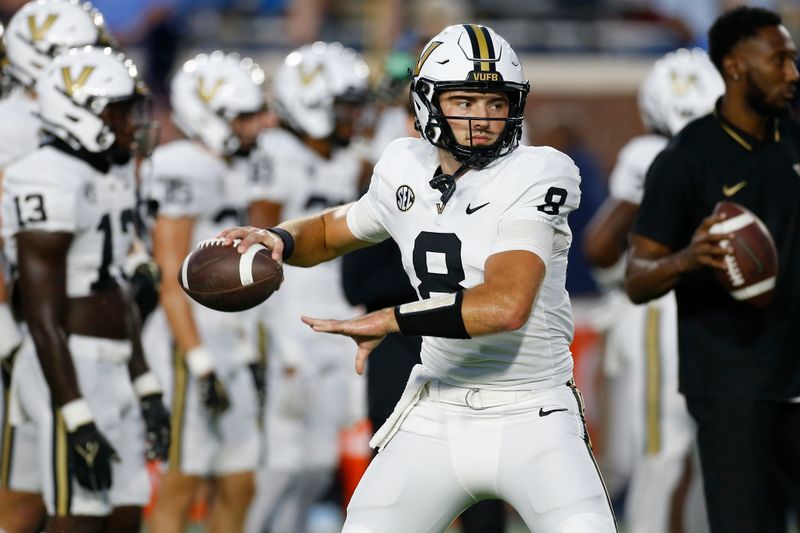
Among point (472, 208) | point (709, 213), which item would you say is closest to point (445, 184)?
point (472, 208)

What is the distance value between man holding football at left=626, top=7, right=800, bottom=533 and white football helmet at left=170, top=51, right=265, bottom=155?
2532 millimetres

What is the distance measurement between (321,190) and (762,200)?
3044 millimetres

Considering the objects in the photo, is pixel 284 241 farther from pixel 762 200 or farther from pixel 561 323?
pixel 762 200

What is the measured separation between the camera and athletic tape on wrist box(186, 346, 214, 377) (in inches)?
244

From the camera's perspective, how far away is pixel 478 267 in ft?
12.7

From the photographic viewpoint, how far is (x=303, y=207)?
739 centimetres

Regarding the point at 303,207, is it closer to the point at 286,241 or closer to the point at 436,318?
the point at 286,241

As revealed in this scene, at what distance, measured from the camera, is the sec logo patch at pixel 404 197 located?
3.99m

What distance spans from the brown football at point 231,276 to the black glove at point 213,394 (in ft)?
7.13

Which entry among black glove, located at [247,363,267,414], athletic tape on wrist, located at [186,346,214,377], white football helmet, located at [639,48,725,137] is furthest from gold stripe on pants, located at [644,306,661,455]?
athletic tape on wrist, located at [186,346,214,377]

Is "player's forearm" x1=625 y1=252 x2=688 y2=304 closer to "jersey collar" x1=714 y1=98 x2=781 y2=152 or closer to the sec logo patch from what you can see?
"jersey collar" x1=714 y1=98 x2=781 y2=152

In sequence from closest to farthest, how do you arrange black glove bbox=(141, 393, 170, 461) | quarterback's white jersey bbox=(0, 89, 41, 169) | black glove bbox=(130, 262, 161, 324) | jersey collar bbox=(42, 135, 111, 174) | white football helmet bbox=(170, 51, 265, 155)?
1. jersey collar bbox=(42, 135, 111, 174)
2. black glove bbox=(141, 393, 170, 461)
3. black glove bbox=(130, 262, 161, 324)
4. quarterback's white jersey bbox=(0, 89, 41, 169)
5. white football helmet bbox=(170, 51, 265, 155)

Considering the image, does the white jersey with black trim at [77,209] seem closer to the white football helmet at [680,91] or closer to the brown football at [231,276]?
the brown football at [231,276]

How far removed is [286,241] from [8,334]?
162 cm
